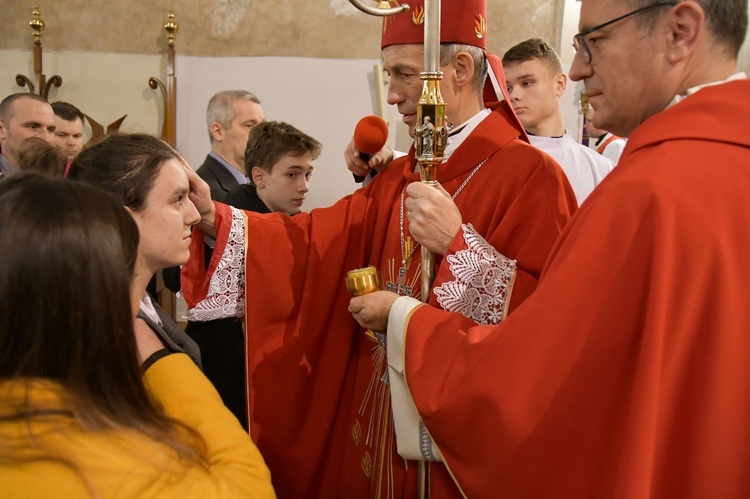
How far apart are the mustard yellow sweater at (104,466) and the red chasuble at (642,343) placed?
0.47m

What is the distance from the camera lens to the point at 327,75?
5.80 metres

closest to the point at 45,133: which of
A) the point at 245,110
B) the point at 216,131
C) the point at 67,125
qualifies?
the point at 67,125

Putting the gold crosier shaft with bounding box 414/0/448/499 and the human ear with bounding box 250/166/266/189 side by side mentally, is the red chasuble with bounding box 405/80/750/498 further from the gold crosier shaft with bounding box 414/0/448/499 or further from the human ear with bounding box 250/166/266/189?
the human ear with bounding box 250/166/266/189

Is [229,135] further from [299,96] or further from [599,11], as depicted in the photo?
[599,11]

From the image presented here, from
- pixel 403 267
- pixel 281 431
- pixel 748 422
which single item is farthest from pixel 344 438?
pixel 748 422

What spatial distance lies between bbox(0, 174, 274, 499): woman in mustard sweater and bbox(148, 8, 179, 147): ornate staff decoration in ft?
15.4

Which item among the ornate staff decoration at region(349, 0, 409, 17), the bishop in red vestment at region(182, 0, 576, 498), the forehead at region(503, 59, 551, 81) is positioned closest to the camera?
the ornate staff decoration at region(349, 0, 409, 17)

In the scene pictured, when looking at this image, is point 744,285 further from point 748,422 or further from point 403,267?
point 403,267

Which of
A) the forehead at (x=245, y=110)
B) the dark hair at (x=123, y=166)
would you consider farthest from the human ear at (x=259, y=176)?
the forehead at (x=245, y=110)

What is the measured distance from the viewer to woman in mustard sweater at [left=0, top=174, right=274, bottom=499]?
40.0 inches

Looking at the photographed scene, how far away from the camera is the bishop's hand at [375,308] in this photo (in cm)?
176

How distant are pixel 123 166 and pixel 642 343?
1376 millimetres

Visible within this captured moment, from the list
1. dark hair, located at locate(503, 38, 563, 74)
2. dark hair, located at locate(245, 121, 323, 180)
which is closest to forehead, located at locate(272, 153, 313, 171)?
dark hair, located at locate(245, 121, 323, 180)

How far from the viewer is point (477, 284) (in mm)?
1812
